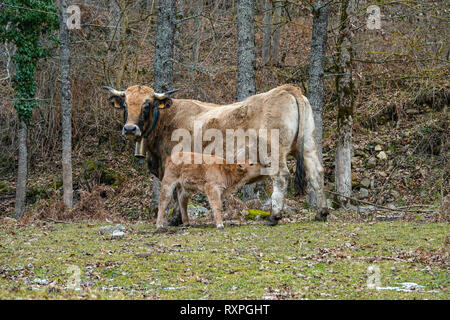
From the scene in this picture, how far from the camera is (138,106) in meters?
13.1

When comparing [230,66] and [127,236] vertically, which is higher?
[230,66]

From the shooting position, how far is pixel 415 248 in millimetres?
9555

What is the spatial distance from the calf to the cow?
1.94 feet

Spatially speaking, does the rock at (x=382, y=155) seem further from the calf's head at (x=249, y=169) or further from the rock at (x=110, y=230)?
the rock at (x=110, y=230)

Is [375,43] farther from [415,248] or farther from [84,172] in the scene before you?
[415,248]

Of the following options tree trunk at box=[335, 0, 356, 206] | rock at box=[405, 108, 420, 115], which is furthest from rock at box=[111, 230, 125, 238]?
rock at box=[405, 108, 420, 115]

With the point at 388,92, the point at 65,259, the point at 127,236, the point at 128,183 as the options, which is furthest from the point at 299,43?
the point at 65,259

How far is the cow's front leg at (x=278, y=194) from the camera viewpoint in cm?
1238

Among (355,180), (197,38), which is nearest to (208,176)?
(355,180)

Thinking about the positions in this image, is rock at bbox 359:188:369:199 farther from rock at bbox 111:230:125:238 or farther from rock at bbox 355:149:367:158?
rock at bbox 111:230:125:238

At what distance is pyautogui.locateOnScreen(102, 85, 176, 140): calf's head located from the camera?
1287 centimetres

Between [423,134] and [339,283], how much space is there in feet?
48.9

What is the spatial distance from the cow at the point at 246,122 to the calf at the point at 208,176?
59 centimetres

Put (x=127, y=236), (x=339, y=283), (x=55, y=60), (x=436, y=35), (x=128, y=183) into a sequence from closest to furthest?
(x=339, y=283) < (x=127, y=236) < (x=436, y=35) < (x=128, y=183) < (x=55, y=60)
